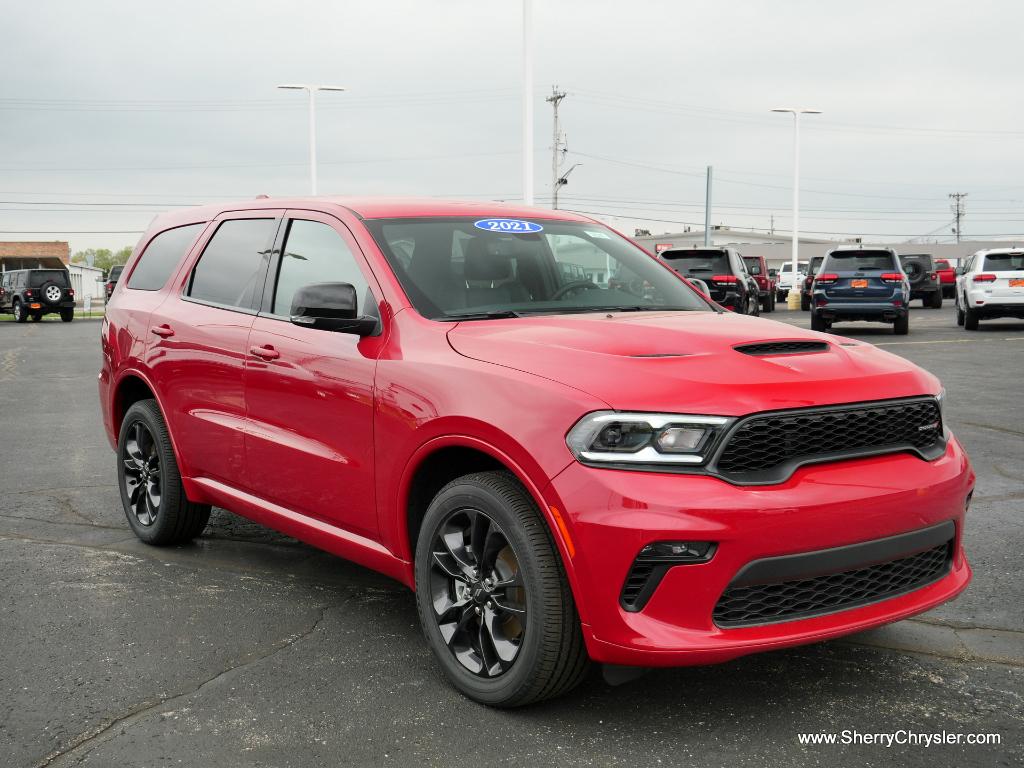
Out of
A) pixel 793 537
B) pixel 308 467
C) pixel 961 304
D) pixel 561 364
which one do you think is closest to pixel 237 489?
pixel 308 467

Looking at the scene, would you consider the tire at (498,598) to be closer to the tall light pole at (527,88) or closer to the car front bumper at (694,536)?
the car front bumper at (694,536)

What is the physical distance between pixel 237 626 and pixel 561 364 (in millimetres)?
1942

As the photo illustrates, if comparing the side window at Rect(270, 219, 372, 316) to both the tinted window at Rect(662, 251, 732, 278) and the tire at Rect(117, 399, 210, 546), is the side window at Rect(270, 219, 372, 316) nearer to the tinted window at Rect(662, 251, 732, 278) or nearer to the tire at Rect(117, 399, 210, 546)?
the tire at Rect(117, 399, 210, 546)

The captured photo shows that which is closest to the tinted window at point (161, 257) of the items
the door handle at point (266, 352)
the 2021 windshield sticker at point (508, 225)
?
the door handle at point (266, 352)

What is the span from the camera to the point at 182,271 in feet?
18.6

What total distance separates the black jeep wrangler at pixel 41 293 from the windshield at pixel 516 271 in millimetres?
35391

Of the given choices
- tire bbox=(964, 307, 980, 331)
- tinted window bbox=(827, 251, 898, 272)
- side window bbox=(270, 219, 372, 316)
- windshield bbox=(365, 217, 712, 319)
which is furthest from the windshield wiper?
tire bbox=(964, 307, 980, 331)

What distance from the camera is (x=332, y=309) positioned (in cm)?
401

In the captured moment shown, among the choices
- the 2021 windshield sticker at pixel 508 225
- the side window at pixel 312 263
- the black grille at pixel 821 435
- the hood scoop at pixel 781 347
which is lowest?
the black grille at pixel 821 435

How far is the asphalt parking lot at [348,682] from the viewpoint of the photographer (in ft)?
10.7

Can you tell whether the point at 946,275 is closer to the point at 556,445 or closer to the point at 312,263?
the point at 312,263

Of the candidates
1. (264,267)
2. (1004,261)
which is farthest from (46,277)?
(264,267)

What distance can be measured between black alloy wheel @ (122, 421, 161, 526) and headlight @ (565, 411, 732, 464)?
3216 millimetres

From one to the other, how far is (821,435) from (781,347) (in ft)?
1.58
